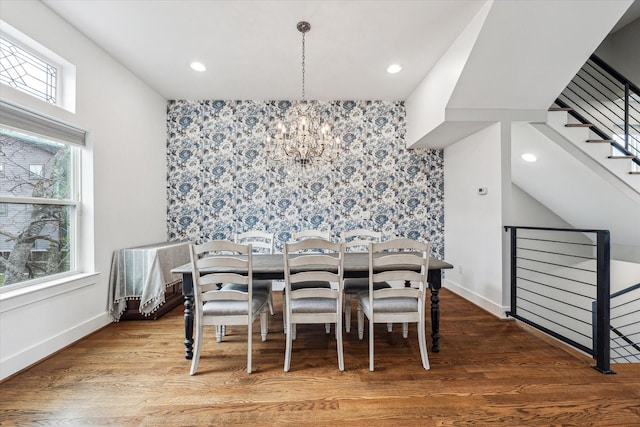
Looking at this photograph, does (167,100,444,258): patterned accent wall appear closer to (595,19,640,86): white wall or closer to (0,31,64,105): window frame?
(0,31,64,105): window frame

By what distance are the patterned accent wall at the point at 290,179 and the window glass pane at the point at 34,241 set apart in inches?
63.7

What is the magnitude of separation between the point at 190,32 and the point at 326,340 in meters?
3.23

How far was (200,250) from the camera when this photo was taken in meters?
2.02

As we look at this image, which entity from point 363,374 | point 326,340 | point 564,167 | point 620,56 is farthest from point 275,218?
point 620,56

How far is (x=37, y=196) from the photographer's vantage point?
236cm

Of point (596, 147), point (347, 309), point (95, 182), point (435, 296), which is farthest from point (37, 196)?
point (596, 147)

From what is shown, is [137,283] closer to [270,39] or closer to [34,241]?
[34,241]

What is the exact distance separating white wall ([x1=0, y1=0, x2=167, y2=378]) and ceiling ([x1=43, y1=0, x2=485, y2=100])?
23 cm

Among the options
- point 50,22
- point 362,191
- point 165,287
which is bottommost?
point 165,287

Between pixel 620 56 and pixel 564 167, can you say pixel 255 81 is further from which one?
pixel 620 56

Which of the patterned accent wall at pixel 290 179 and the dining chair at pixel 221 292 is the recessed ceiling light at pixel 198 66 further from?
the dining chair at pixel 221 292

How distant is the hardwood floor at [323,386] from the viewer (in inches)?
63.4

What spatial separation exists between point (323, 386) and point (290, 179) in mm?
2941

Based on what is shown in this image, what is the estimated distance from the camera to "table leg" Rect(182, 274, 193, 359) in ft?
7.22
